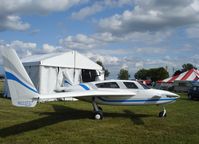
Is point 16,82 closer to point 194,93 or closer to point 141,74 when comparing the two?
point 194,93

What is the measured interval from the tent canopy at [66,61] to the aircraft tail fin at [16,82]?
12.0 meters

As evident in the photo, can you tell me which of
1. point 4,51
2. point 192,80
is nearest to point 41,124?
point 4,51

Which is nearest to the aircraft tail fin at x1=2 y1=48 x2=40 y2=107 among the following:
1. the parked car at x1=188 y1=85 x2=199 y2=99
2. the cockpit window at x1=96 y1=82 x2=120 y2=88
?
the cockpit window at x1=96 y1=82 x2=120 y2=88

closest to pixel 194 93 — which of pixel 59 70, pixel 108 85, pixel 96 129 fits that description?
pixel 59 70

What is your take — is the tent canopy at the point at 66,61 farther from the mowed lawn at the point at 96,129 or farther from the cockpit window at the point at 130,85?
the cockpit window at the point at 130,85

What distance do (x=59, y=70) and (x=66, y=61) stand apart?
925 mm

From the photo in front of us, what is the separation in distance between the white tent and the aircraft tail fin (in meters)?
10.3

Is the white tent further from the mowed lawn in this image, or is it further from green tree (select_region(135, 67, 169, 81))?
green tree (select_region(135, 67, 169, 81))

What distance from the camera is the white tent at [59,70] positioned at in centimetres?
2111

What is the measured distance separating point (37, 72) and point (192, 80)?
30055 mm

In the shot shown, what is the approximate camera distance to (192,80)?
44.6 metres

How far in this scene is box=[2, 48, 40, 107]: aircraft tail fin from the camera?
878 centimetres

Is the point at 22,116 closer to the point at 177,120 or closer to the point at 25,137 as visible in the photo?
the point at 25,137

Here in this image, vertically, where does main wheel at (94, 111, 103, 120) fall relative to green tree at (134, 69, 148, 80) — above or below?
below
